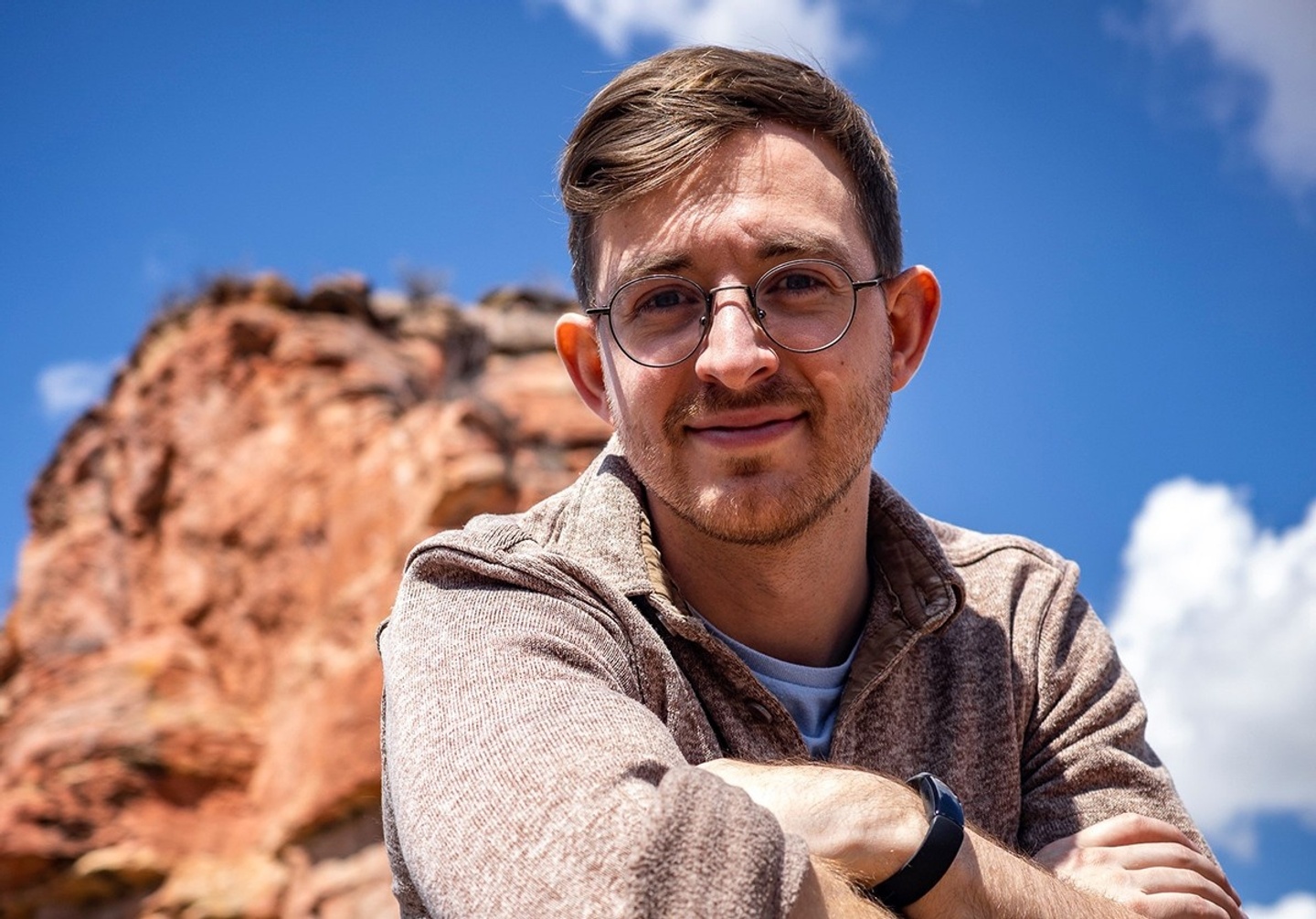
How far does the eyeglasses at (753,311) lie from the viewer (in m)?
2.75

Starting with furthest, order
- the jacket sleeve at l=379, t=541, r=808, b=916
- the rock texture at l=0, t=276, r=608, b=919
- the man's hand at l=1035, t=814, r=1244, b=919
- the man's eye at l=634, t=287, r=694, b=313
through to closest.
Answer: the rock texture at l=0, t=276, r=608, b=919, the man's eye at l=634, t=287, r=694, b=313, the man's hand at l=1035, t=814, r=1244, b=919, the jacket sleeve at l=379, t=541, r=808, b=916

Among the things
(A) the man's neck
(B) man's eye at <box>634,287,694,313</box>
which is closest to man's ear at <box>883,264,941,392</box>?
(A) the man's neck

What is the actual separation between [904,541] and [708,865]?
1.57 metres

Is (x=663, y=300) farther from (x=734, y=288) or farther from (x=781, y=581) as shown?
(x=781, y=581)

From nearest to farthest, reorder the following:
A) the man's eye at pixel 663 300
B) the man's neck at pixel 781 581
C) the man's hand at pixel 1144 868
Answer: the man's hand at pixel 1144 868 → the man's eye at pixel 663 300 → the man's neck at pixel 781 581

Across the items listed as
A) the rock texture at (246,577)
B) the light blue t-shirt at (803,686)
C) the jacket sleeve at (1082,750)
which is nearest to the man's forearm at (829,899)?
the light blue t-shirt at (803,686)

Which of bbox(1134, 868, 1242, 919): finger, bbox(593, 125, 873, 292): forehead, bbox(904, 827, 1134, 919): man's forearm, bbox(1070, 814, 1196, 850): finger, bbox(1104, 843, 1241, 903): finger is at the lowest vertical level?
bbox(904, 827, 1134, 919): man's forearm

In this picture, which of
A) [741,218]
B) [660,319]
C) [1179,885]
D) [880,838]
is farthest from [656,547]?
[1179,885]

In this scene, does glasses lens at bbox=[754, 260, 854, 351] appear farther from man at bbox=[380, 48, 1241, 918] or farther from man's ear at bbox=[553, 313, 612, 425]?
man's ear at bbox=[553, 313, 612, 425]

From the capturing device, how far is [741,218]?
2.79 m

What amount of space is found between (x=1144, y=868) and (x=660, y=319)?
1532 mm

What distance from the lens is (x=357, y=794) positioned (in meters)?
9.80

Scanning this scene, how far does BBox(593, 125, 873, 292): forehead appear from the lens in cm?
278

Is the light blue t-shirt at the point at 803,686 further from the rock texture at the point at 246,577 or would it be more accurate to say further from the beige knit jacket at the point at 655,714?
the rock texture at the point at 246,577
